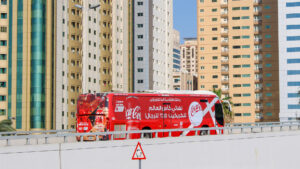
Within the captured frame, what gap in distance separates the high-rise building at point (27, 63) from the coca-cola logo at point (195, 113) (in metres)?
60.9

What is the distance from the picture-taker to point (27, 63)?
319 ft

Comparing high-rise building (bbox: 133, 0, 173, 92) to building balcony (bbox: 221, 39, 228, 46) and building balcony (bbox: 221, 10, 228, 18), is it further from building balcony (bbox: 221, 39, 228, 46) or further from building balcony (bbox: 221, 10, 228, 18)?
building balcony (bbox: 221, 10, 228, 18)

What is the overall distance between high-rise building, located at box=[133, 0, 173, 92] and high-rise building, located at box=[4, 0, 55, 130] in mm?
49698

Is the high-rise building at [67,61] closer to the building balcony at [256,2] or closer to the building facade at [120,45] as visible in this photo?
the building facade at [120,45]

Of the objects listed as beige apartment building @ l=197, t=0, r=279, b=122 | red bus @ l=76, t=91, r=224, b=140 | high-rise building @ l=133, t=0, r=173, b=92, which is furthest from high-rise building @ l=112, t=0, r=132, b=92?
red bus @ l=76, t=91, r=224, b=140

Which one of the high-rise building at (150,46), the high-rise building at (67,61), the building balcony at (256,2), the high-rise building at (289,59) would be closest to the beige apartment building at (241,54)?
the building balcony at (256,2)

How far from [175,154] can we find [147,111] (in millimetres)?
5575

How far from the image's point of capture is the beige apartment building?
147m

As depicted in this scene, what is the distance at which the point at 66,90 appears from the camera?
107 metres

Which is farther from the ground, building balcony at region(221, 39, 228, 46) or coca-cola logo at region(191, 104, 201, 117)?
building balcony at region(221, 39, 228, 46)

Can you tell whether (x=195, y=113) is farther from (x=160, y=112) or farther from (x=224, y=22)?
(x=224, y=22)

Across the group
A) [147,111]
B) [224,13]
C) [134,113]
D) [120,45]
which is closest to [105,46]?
[120,45]

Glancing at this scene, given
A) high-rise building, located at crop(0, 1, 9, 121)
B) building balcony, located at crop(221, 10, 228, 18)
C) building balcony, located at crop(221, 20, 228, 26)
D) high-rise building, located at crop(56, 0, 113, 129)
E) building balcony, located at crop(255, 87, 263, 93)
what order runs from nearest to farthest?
high-rise building, located at crop(0, 1, 9, 121) < high-rise building, located at crop(56, 0, 113, 129) < building balcony, located at crop(255, 87, 263, 93) < building balcony, located at crop(221, 20, 228, 26) < building balcony, located at crop(221, 10, 228, 18)

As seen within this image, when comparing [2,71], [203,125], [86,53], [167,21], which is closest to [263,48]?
[167,21]
